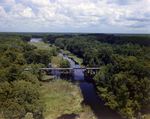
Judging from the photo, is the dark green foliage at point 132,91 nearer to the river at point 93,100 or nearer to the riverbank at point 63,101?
the river at point 93,100

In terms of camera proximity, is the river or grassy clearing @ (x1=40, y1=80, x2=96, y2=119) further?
grassy clearing @ (x1=40, y1=80, x2=96, y2=119)

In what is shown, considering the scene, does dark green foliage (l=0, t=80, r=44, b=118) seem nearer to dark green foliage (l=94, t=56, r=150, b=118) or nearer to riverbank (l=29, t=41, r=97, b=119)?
riverbank (l=29, t=41, r=97, b=119)

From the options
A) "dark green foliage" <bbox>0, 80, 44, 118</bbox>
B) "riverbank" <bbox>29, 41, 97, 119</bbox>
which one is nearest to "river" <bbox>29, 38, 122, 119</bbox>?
"riverbank" <bbox>29, 41, 97, 119</bbox>

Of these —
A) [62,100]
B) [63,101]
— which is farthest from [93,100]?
[62,100]

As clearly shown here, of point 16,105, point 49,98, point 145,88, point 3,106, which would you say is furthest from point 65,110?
point 145,88

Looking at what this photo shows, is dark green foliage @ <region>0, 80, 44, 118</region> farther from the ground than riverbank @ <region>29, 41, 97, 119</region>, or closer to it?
farther from the ground

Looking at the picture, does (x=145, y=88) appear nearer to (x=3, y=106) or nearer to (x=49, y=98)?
(x=49, y=98)

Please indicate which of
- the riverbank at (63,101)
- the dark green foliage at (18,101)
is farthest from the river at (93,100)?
the dark green foliage at (18,101)

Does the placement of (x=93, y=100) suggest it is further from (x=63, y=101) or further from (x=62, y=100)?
(x=62, y=100)
